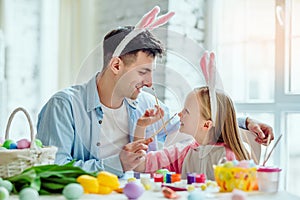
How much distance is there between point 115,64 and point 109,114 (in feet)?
0.61

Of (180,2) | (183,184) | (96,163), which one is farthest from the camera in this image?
(180,2)

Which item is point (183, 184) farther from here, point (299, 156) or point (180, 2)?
point (180, 2)

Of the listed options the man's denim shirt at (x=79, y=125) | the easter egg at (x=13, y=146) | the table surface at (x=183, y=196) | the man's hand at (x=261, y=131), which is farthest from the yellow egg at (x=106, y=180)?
the man's hand at (x=261, y=131)

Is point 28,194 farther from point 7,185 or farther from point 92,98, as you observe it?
point 92,98

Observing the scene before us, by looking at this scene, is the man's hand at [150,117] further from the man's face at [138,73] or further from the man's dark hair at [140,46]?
the man's dark hair at [140,46]

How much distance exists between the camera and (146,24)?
5.31ft

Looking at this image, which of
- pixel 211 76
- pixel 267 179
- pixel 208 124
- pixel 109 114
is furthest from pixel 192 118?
pixel 267 179

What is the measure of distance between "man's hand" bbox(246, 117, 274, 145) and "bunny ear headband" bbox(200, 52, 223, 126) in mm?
156

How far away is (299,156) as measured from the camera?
2320mm

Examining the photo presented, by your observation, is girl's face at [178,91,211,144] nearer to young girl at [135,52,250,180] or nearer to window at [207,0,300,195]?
young girl at [135,52,250,180]

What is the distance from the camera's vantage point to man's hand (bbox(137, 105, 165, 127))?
5.59 ft

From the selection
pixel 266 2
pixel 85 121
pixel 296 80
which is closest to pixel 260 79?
pixel 296 80

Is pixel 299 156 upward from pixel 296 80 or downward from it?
downward

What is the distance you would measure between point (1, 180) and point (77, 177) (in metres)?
0.18
